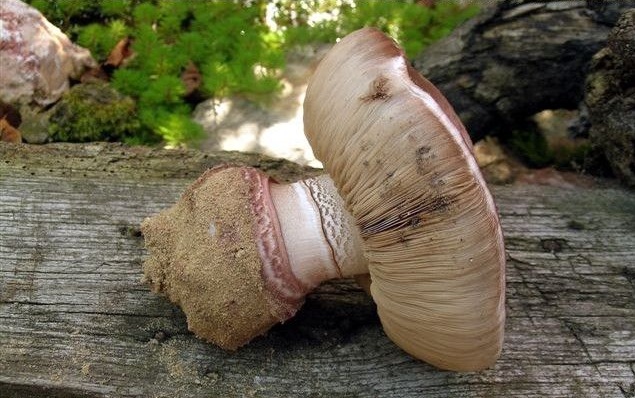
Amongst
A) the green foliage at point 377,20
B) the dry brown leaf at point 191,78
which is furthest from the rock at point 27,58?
the green foliage at point 377,20

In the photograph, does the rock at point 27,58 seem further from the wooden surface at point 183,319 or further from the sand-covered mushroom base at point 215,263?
the sand-covered mushroom base at point 215,263

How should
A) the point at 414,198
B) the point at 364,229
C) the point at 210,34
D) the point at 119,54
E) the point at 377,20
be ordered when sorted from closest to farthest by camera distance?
the point at 414,198
the point at 364,229
the point at 119,54
the point at 210,34
the point at 377,20

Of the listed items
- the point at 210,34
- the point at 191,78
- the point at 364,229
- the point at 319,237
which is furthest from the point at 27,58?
the point at 364,229

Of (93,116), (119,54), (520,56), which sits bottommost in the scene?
(93,116)

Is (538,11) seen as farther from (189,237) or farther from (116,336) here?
(116,336)

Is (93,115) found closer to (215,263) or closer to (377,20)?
(215,263)

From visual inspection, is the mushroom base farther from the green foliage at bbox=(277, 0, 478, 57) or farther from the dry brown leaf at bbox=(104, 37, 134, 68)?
the green foliage at bbox=(277, 0, 478, 57)
